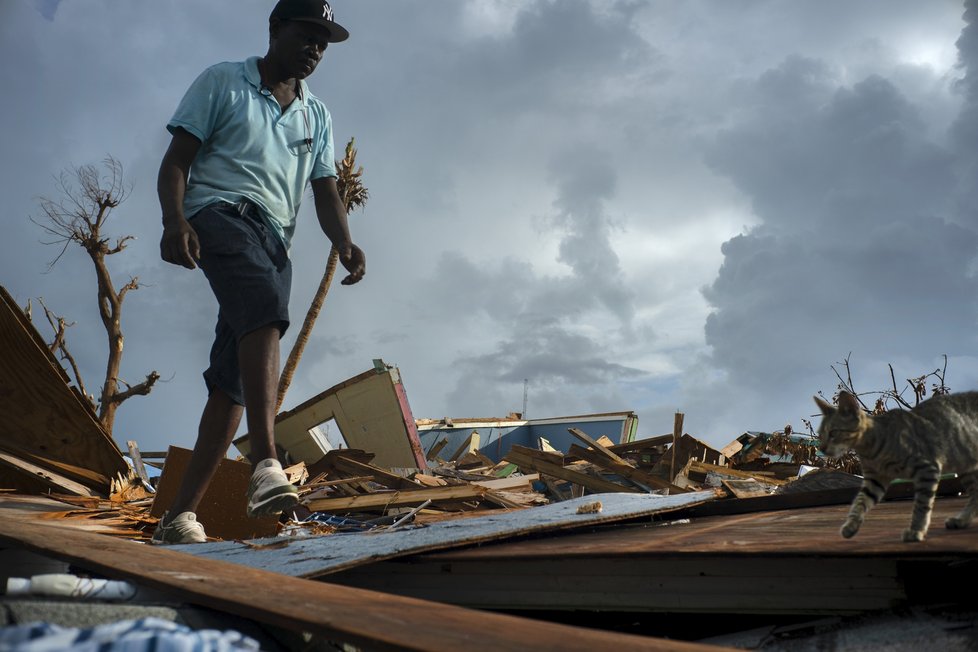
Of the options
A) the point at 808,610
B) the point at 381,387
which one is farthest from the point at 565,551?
the point at 381,387

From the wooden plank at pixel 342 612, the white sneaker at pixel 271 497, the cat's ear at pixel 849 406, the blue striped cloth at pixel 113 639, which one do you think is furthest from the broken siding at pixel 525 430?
the blue striped cloth at pixel 113 639

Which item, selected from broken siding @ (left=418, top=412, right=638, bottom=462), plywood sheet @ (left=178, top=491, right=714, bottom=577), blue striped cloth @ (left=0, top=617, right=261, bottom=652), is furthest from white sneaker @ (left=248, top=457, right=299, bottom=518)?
broken siding @ (left=418, top=412, right=638, bottom=462)

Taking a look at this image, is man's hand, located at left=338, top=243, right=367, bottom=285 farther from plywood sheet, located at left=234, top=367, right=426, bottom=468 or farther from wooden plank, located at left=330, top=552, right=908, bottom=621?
plywood sheet, located at left=234, top=367, right=426, bottom=468

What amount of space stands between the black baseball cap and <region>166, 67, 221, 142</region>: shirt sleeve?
62 cm

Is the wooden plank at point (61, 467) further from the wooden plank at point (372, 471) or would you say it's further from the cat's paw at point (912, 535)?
the cat's paw at point (912, 535)

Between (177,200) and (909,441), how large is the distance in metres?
4.12

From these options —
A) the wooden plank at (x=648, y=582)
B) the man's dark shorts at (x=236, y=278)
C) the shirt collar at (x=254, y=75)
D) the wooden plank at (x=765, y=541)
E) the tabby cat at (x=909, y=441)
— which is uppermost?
the shirt collar at (x=254, y=75)

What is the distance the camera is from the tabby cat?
3.24 m

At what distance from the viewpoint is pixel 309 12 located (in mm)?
4738

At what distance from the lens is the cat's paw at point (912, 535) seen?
2.67 m

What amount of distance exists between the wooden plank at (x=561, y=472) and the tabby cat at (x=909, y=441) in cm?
651

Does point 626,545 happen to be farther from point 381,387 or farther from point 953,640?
point 381,387

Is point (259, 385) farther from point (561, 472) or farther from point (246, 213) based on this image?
point (561, 472)

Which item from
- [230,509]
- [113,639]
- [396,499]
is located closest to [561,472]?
[396,499]
